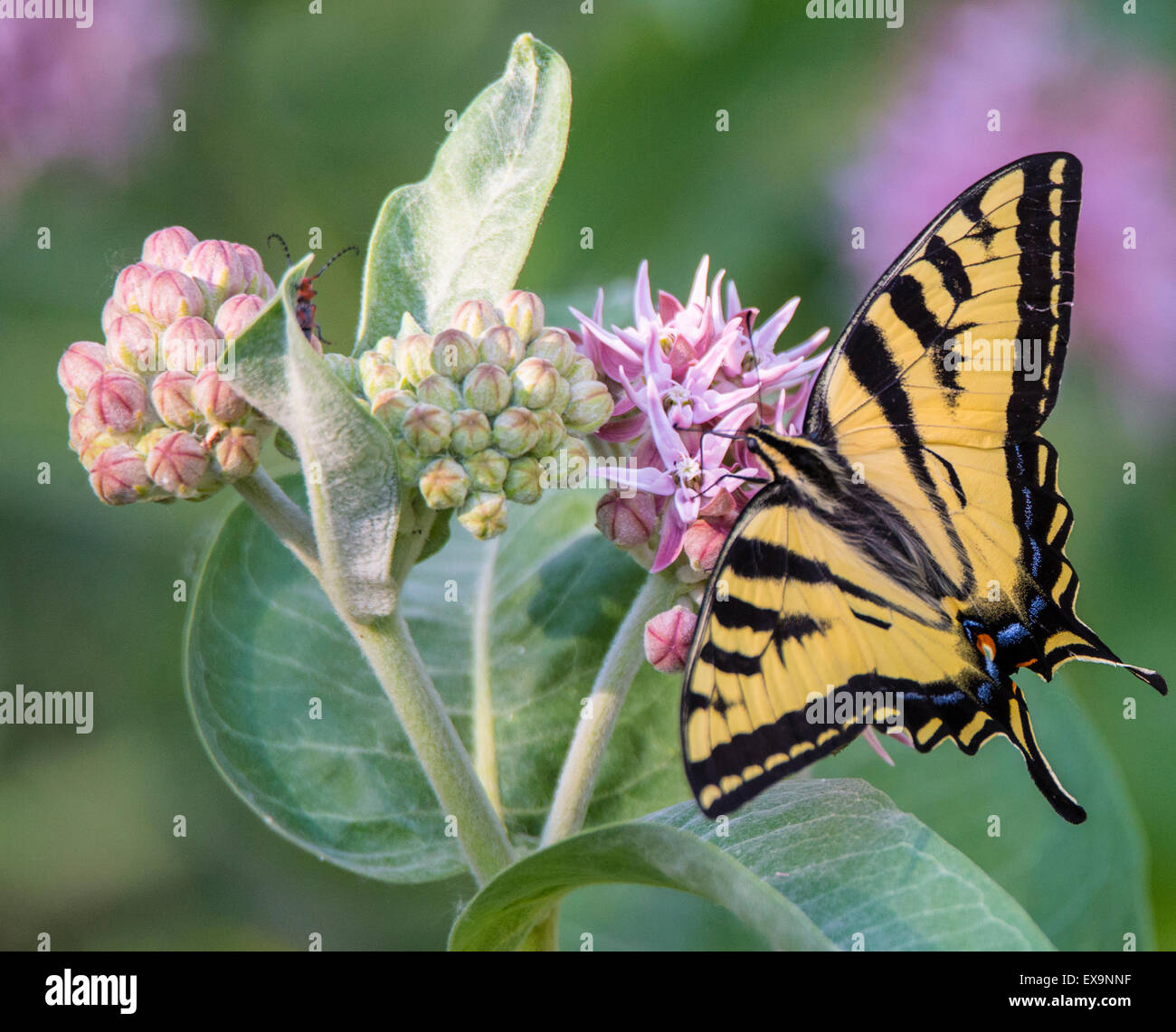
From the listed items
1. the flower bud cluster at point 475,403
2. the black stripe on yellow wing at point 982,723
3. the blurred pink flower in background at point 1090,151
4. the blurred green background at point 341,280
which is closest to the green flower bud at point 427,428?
the flower bud cluster at point 475,403

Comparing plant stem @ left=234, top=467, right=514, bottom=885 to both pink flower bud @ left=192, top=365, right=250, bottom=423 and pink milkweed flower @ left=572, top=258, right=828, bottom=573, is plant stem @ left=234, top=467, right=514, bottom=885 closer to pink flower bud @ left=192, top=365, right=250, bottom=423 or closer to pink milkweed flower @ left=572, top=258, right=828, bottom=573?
pink flower bud @ left=192, top=365, right=250, bottom=423

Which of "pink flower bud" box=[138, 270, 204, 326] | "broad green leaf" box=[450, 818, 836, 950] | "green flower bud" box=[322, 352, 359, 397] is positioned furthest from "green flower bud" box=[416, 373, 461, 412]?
"broad green leaf" box=[450, 818, 836, 950]

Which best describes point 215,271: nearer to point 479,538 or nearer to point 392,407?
point 392,407

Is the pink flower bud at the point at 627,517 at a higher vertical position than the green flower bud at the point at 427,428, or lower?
lower

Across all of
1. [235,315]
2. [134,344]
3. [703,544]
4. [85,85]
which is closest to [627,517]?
[703,544]

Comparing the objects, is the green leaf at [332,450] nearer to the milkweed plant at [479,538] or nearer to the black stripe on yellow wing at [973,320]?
the milkweed plant at [479,538]

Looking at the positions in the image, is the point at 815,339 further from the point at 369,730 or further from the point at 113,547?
the point at 113,547
